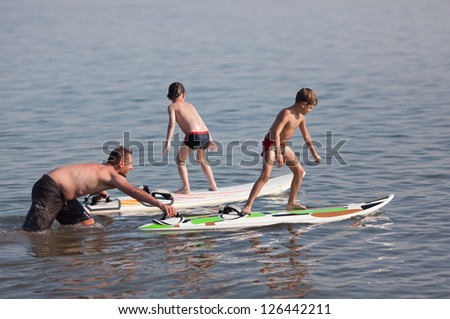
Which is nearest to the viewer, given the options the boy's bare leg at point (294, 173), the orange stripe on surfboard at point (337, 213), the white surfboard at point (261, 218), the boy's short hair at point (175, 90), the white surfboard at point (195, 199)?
the white surfboard at point (261, 218)


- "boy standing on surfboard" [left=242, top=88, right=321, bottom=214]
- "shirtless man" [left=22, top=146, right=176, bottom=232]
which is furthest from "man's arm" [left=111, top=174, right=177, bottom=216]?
"boy standing on surfboard" [left=242, top=88, right=321, bottom=214]

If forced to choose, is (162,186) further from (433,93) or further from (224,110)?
(433,93)

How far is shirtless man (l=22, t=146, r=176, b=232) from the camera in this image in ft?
32.8

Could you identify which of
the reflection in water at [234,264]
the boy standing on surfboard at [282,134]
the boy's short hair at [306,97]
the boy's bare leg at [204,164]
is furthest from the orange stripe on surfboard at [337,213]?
the boy's bare leg at [204,164]

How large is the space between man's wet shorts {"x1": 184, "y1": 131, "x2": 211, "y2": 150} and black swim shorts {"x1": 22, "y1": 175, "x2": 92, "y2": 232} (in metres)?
2.20

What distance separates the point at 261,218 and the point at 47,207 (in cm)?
280

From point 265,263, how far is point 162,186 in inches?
170

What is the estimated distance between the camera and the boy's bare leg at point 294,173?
11201 mm

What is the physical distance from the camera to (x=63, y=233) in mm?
10766

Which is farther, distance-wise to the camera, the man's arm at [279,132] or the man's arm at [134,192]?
the man's arm at [279,132]

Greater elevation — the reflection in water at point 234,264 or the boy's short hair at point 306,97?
the boy's short hair at point 306,97

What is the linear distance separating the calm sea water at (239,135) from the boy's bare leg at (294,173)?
59cm

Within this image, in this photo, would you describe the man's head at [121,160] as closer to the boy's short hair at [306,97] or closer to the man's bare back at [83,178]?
the man's bare back at [83,178]
